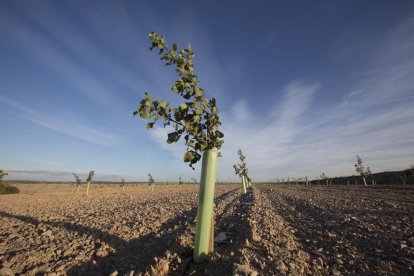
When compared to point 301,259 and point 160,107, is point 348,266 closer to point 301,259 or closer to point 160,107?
point 301,259

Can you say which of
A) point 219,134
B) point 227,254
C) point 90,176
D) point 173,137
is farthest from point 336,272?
point 90,176

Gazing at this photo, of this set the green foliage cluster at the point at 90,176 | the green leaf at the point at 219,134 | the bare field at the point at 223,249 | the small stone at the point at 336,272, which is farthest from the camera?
the green foliage cluster at the point at 90,176

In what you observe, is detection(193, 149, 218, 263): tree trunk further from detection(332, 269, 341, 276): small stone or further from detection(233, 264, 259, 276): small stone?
detection(332, 269, 341, 276): small stone

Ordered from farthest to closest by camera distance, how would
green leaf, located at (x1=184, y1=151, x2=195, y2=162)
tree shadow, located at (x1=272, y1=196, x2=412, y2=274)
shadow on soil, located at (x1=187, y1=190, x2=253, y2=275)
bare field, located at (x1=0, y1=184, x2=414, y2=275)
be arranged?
tree shadow, located at (x1=272, y1=196, x2=412, y2=274) → green leaf, located at (x1=184, y1=151, x2=195, y2=162) → bare field, located at (x1=0, y1=184, x2=414, y2=275) → shadow on soil, located at (x1=187, y1=190, x2=253, y2=275)

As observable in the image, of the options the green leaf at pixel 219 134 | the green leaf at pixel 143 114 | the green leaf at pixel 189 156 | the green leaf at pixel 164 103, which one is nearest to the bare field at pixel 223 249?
the green leaf at pixel 189 156

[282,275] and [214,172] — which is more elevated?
[214,172]

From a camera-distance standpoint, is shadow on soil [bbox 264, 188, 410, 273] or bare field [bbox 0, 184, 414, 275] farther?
shadow on soil [bbox 264, 188, 410, 273]

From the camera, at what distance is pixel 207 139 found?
4785 mm

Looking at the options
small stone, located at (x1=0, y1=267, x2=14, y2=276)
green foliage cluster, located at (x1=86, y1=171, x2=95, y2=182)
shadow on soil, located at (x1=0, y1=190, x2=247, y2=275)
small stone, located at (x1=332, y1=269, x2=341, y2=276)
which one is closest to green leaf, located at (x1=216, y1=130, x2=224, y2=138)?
shadow on soil, located at (x1=0, y1=190, x2=247, y2=275)

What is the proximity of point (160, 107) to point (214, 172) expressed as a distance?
1.60 m

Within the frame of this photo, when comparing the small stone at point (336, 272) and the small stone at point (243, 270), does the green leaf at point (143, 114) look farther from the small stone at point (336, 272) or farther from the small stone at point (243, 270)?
the small stone at point (336, 272)

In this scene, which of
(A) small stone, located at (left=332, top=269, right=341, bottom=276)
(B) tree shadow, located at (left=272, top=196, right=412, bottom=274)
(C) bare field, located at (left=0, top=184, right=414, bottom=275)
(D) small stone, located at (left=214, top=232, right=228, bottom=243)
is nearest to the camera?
(A) small stone, located at (left=332, top=269, right=341, bottom=276)

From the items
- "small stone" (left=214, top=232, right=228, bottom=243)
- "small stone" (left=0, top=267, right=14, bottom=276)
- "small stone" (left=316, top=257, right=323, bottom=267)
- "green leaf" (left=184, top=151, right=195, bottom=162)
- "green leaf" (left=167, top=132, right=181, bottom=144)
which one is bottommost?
"small stone" (left=0, top=267, right=14, bottom=276)

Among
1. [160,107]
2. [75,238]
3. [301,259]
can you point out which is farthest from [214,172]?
[75,238]
